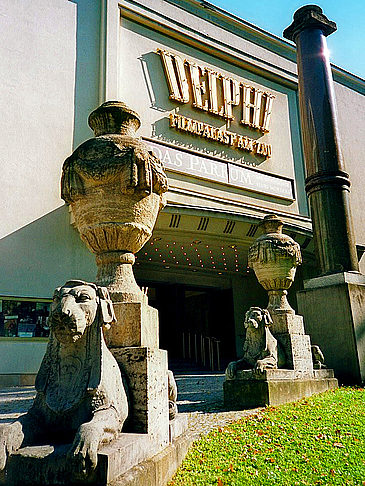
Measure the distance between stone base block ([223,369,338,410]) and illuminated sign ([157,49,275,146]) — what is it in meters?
9.58

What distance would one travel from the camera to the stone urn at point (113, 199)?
139 inches

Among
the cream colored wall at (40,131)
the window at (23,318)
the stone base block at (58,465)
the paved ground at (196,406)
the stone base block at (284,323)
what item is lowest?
the paved ground at (196,406)

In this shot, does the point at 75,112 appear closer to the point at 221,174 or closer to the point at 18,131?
the point at 18,131

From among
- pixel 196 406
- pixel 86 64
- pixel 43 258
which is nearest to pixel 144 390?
pixel 196 406

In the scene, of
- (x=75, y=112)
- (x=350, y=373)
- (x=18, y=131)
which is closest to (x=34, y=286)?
(x=18, y=131)

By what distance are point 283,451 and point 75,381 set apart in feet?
6.44

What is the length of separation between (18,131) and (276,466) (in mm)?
9816

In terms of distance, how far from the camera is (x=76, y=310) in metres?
2.68

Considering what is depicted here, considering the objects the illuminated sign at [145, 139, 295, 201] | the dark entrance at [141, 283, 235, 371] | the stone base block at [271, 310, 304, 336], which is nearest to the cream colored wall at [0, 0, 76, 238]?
the illuminated sign at [145, 139, 295, 201]

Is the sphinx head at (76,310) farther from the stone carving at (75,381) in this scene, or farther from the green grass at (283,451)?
the green grass at (283,451)

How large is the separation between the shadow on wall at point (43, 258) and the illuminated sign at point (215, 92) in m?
5.57

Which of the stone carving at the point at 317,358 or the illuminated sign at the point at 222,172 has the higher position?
the illuminated sign at the point at 222,172

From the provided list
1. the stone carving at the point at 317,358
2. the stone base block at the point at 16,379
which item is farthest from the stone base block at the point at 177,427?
the stone base block at the point at 16,379

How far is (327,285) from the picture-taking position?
8.97 meters
